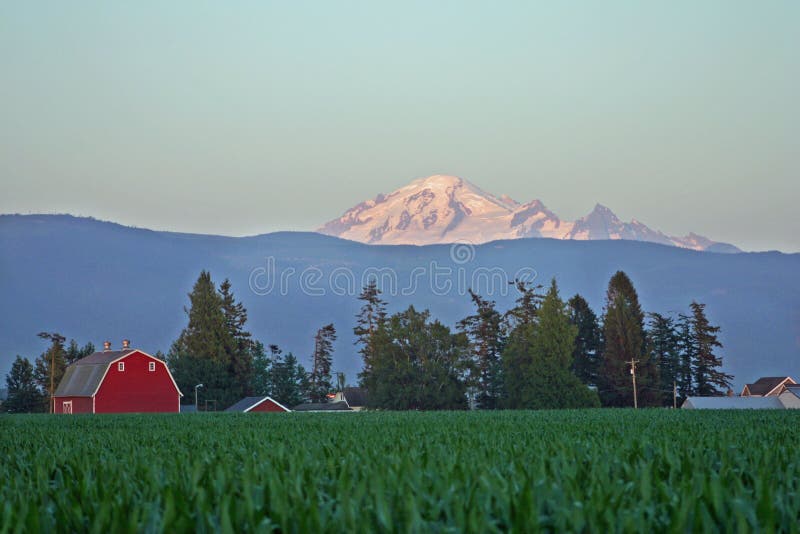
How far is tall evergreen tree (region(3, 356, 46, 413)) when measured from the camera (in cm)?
12131

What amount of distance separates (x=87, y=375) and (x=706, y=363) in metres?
63.5

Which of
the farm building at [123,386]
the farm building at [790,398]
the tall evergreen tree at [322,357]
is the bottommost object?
the farm building at [790,398]

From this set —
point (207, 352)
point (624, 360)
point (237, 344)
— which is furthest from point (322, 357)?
point (624, 360)

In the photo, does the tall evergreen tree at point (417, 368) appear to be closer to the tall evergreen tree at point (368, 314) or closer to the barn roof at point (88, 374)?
the barn roof at point (88, 374)

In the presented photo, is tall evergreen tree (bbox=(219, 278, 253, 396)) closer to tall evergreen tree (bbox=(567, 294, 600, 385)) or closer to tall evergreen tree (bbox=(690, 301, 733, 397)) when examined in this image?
tall evergreen tree (bbox=(567, 294, 600, 385))

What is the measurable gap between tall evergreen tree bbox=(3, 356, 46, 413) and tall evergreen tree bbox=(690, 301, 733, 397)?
7556 centimetres

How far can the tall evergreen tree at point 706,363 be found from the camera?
109938mm

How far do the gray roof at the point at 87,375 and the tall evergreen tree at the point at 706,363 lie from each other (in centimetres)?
5886

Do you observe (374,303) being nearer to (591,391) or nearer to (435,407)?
(435,407)

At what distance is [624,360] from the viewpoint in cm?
10050

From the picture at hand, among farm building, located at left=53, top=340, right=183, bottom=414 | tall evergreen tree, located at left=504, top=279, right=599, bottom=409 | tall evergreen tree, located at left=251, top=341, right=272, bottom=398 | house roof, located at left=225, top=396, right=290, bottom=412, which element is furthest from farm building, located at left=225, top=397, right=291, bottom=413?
tall evergreen tree, located at left=504, top=279, right=599, bottom=409

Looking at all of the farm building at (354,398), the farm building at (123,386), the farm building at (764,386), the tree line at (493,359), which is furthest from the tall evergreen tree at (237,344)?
the farm building at (764,386)

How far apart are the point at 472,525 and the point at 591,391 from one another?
84.3 m

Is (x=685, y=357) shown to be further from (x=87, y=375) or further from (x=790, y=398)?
(x=87, y=375)
